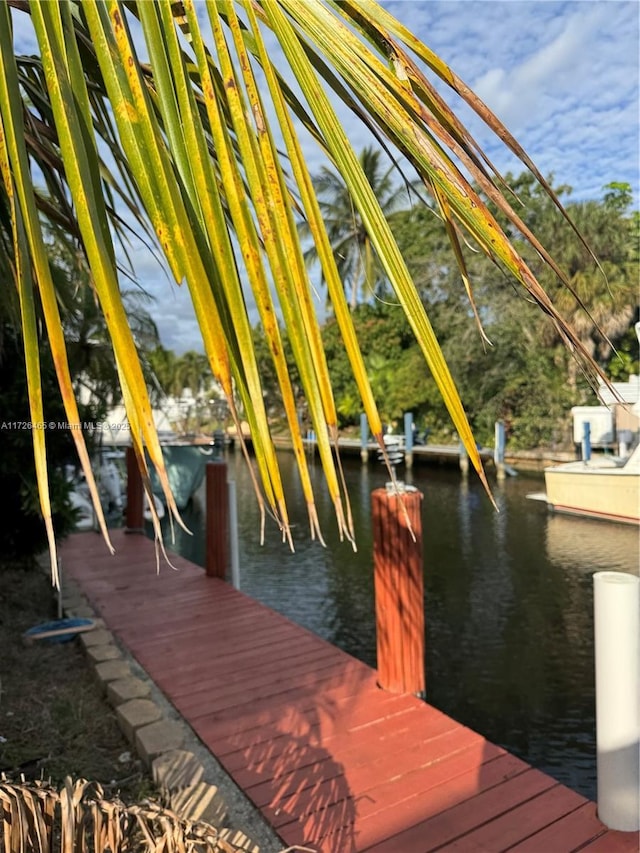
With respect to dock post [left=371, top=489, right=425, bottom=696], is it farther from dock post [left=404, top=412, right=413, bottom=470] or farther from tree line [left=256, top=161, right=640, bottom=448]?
dock post [left=404, top=412, right=413, bottom=470]

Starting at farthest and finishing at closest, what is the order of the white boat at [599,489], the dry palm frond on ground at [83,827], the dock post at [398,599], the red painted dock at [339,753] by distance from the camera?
the white boat at [599,489] → the dock post at [398,599] → the red painted dock at [339,753] → the dry palm frond on ground at [83,827]

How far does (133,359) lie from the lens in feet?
1.85

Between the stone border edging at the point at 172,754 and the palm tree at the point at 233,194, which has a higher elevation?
the palm tree at the point at 233,194

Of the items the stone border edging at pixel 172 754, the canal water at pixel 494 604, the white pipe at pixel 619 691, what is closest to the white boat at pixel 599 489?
the canal water at pixel 494 604

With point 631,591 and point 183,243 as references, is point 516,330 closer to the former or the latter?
point 631,591

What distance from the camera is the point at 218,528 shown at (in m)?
5.41

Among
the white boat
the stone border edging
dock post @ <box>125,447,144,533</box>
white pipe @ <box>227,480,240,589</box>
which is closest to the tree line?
the white boat

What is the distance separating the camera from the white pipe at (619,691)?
1.95 m

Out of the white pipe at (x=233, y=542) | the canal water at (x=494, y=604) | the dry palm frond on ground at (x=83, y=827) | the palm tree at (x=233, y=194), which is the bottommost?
the canal water at (x=494, y=604)

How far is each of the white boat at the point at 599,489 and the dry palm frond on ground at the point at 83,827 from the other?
393 inches

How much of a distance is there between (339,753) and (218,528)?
9.97 ft

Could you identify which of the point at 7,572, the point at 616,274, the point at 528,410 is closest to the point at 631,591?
the point at 7,572

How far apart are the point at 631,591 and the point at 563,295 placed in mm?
16725

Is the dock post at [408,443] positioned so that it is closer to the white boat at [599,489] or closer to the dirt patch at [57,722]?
the white boat at [599,489]
